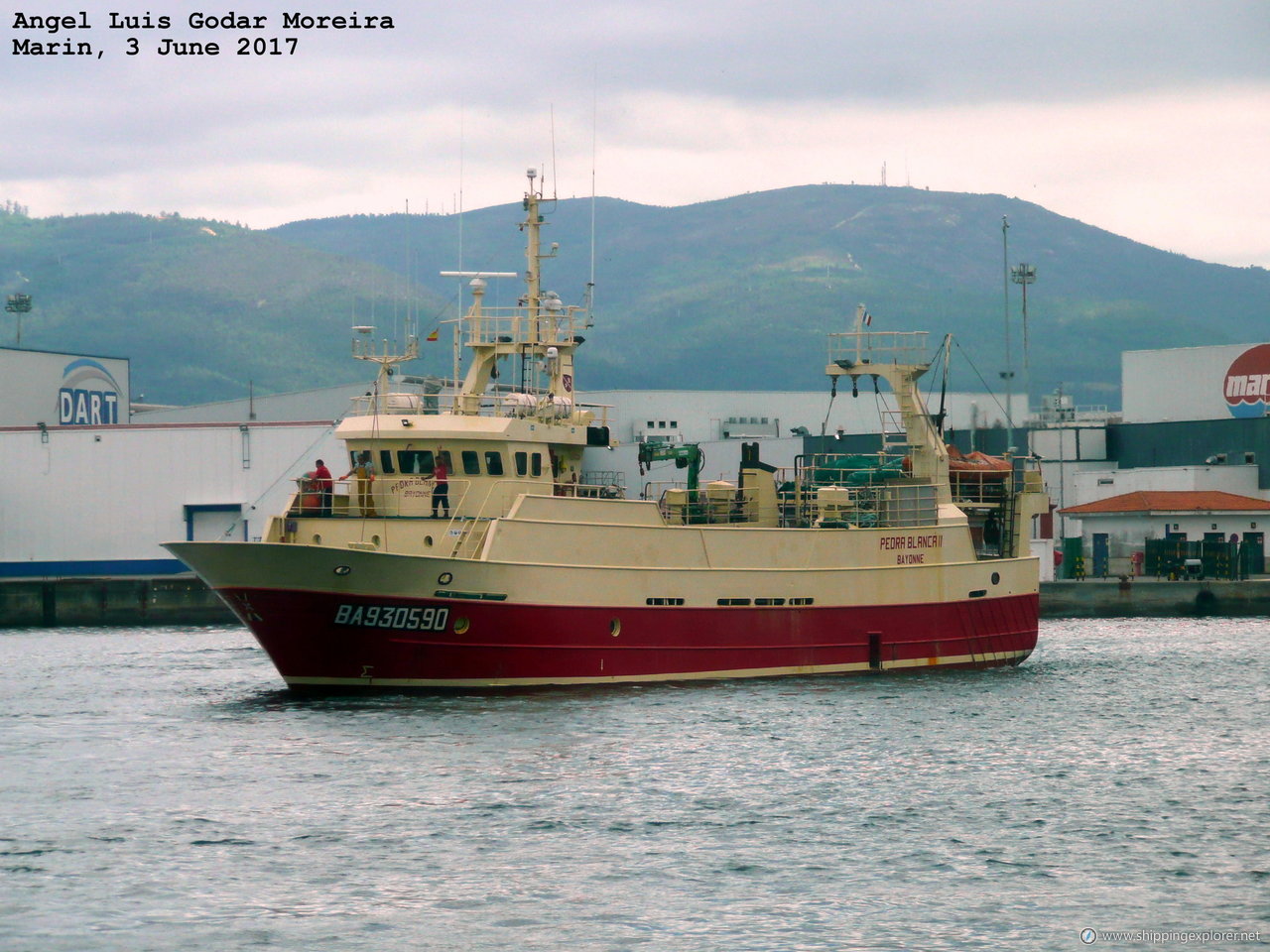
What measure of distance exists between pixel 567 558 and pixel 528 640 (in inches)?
69.7

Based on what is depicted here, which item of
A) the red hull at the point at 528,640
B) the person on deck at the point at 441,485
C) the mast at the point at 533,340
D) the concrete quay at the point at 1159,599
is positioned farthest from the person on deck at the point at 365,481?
the concrete quay at the point at 1159,599

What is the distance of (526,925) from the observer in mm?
17516

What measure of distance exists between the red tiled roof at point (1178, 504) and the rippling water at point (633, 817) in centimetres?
3280

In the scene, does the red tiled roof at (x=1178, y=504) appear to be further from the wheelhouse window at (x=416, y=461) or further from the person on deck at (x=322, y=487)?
the person on deck at (x=322, y=487)

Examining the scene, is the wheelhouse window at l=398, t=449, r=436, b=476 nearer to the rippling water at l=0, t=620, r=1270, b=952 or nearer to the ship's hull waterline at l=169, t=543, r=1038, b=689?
the ship's hull waterline at l=169, t=543, r=1038, b=689

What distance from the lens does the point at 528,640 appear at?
102ft

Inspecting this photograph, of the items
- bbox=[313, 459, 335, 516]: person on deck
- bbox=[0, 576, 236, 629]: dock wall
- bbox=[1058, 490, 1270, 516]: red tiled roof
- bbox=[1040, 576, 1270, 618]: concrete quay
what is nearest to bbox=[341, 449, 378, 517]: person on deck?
bbox=[313, 459, 335, 516]: person on deck

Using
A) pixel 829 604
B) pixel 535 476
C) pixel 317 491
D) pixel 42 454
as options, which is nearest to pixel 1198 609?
pixel 829 604

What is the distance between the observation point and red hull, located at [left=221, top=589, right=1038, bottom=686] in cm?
3041

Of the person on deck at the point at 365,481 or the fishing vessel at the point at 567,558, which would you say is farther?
the person on deck at the point at 365,481

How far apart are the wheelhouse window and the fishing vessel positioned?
0.12 feet

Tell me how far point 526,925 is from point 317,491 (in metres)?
16.9

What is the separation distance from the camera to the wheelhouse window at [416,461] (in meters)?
33.5

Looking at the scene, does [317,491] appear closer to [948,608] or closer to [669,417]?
[948,608]
